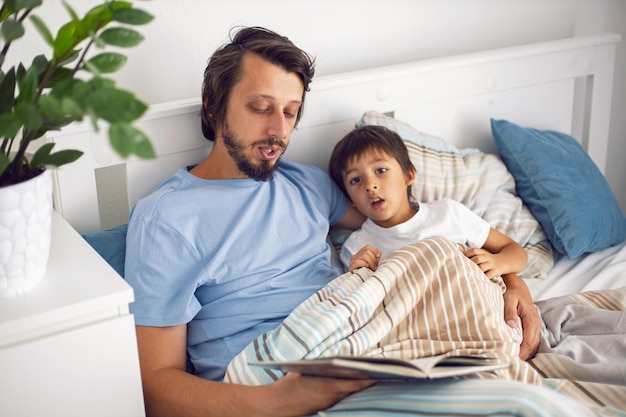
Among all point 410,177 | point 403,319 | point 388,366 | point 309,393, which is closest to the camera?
point 388,366

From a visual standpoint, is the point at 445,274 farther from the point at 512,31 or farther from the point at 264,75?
the point at 512,31

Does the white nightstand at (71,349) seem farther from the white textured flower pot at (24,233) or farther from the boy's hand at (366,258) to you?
the boy's hand at (366,258)

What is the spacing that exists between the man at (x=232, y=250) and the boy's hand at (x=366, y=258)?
73mm

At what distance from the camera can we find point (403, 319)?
1.39m

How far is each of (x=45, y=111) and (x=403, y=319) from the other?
77 cm

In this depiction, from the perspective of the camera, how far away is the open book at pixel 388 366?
103cm

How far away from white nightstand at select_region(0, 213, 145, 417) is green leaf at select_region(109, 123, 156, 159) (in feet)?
1.27

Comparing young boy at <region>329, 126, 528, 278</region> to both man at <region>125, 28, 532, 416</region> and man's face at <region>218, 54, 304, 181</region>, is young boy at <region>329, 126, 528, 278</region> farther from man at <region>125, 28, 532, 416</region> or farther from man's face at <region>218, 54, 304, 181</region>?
man's face at <region>218, 54, 304, 181</region>

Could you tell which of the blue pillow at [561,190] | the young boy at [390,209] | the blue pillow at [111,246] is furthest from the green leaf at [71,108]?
the blue pillow at [561,190]

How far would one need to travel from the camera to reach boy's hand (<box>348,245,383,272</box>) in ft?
5.02

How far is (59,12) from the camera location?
152 centimetres

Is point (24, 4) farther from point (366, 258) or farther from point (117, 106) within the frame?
point (366, 258)

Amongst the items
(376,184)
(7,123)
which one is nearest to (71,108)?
(7,123)

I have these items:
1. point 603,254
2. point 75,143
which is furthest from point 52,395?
point 603,254
